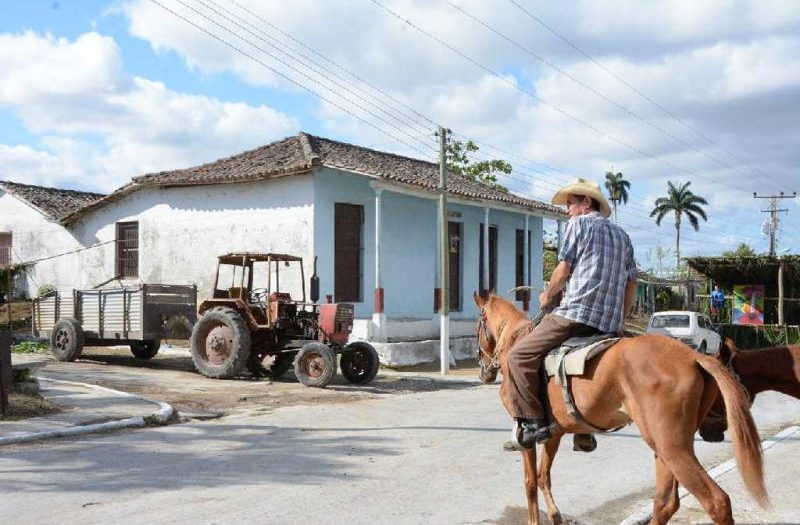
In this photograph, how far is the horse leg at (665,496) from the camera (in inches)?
197

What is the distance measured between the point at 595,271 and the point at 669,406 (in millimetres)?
1080

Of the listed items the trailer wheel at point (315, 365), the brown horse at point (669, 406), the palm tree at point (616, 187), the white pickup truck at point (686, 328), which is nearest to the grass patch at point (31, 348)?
the trailer wheel at point (315, 365)

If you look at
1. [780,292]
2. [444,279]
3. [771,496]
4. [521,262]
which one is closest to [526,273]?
[521,262]

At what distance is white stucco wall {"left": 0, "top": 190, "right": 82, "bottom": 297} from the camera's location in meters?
25.4

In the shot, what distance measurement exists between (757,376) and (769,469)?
242 cm

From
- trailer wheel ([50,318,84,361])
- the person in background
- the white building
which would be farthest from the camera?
the person in background

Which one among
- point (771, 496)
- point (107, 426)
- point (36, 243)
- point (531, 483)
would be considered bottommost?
point (771, 496)

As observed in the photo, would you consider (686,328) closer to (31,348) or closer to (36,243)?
(31,348)

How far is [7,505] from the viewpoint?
5.94m

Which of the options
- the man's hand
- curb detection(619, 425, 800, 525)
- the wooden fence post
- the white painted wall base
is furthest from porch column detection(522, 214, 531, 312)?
the man's hand

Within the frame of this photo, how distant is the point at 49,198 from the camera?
29031 millimetres

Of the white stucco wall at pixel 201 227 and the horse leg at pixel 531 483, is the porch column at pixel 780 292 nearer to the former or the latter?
the white stucco wall at pixel 201 227

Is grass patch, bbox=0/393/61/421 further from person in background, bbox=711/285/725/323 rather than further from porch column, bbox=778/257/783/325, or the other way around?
person in background, bbox=711/285/725/323

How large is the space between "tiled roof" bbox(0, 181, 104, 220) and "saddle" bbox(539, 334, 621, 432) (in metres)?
23.2
